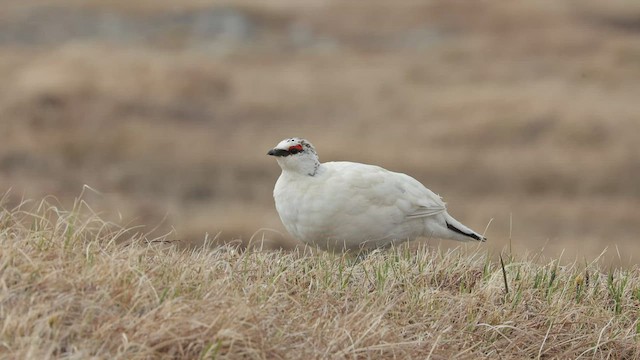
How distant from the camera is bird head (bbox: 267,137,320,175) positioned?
703cm

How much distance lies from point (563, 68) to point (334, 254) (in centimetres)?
2437

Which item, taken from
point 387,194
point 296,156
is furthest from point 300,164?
point 387,194

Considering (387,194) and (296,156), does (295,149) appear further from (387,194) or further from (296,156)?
(387,194)

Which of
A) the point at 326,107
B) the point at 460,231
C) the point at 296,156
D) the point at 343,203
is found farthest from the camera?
the point at 326,107

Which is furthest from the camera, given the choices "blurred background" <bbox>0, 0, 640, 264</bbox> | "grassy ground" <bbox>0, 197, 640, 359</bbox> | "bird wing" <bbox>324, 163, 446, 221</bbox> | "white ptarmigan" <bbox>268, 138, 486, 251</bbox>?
"blurred background" <bbox>0, 0, 640, 264</bbox>

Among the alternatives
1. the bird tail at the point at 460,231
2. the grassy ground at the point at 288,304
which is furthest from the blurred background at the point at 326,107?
the grassy ground at the point at 288,304

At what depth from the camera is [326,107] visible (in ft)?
89.4

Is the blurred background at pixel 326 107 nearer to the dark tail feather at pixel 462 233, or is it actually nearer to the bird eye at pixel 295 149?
the dark tail feather at pixel 462 233

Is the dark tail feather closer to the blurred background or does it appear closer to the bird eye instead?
the bird eye

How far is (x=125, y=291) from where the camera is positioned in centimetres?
496

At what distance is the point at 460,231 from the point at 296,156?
1390 millimetres

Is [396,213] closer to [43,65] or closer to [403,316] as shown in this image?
[403,316]

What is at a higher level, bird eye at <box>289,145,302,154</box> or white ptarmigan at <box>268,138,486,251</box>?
bird eye at <box>289,145,302,154</box>

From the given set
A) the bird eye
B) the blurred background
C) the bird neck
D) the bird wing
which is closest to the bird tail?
the bird wing
